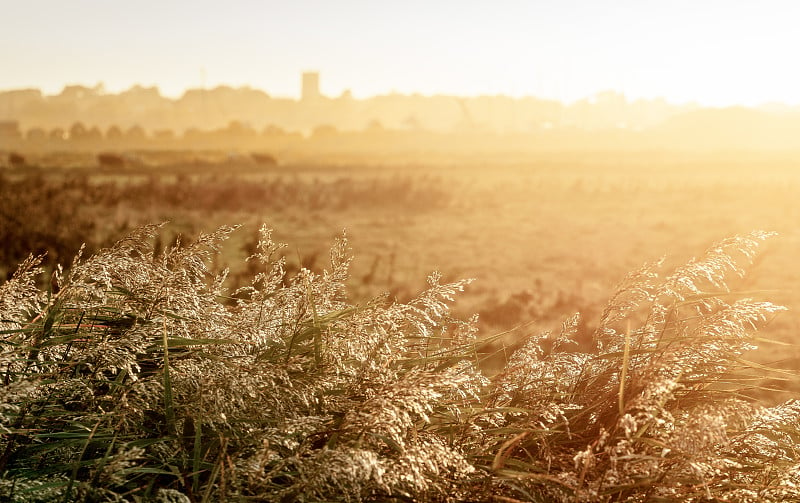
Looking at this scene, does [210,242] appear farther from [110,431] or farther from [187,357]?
[110,431]

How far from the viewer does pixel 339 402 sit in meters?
1.75

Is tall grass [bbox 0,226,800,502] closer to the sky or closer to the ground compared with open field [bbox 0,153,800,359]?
closer to the sky

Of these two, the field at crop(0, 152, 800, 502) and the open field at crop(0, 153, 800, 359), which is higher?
the field at crop(0, 152, 800, 502)

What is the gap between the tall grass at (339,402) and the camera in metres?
1.54

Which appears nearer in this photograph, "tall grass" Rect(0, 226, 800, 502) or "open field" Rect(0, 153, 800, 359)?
"tall grass" Rect(0, 226, 800, 502)

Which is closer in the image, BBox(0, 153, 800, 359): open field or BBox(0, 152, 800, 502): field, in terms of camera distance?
BBox(0, 152, 800, 502): field

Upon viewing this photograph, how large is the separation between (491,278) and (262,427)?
1474 centimetres

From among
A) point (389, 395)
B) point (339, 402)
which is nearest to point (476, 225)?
point (339, 402)

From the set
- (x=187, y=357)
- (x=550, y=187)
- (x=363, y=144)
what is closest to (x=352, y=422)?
(x=187, y=357)

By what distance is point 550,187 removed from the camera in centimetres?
4131

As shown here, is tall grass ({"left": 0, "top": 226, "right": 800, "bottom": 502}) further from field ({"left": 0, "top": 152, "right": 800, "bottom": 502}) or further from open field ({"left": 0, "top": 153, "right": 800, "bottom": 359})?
open field ({"left": 0, "top": 153, "right": 800, "bottom": 359})

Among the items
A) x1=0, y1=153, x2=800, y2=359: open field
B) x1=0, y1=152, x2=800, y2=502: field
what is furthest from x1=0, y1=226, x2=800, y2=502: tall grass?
x1=0, y1=153, x2=800, y2=359: open field

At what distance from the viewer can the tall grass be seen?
1.54 meters

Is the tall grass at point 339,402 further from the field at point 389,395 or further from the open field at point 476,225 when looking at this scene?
the open field at point 476,225
